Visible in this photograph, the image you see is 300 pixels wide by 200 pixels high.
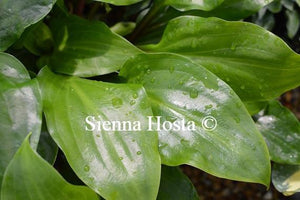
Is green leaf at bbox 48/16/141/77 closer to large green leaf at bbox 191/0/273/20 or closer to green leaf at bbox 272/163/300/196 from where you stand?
large green leaf at bbox 191/0/273/20

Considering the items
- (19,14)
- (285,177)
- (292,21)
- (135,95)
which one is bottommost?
(285,177)

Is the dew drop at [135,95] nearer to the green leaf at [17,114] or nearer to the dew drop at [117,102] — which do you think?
the dew drop at [117,102]

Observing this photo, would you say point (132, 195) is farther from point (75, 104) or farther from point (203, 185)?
point (203, 185)

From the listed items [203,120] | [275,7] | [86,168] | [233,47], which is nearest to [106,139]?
[86,168]

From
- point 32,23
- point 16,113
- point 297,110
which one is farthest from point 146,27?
point 297,110

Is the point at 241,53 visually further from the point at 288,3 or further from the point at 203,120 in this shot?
the point at 288,3

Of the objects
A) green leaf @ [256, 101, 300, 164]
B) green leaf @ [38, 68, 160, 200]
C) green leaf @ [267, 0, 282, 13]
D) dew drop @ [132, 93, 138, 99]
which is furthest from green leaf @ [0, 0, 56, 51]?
green leaf @ [267, 0, 282, 13]

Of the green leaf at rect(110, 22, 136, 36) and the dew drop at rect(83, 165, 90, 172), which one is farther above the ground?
the dew drop at rect(83, 165, 90, 172)
